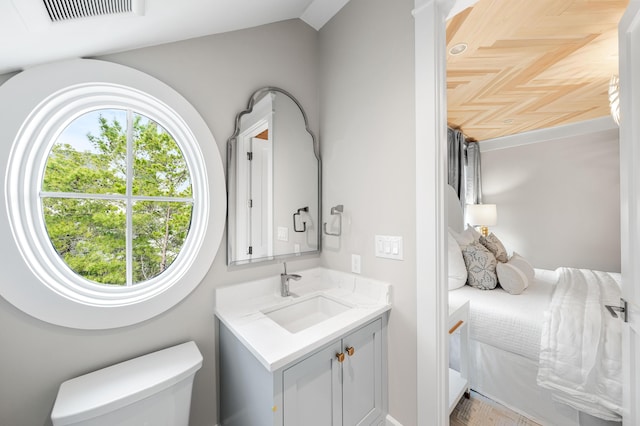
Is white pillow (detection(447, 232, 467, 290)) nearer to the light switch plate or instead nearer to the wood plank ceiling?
the light switch plate

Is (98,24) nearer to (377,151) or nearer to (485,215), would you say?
(377,151)

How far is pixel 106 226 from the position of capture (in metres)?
1.18

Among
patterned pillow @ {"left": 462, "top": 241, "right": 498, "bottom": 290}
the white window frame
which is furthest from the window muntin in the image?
patterned pillow @ {"left": 462, "top": 241, "right": 498, "bottom": 290}

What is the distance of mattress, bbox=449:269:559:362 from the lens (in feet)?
5.27

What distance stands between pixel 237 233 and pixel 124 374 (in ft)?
2.41

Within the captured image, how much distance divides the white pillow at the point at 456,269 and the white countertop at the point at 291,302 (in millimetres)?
1269

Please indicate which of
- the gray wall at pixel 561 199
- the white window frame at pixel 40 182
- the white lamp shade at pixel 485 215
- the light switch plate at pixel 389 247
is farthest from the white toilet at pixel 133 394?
the gray wall at pixel 561 199

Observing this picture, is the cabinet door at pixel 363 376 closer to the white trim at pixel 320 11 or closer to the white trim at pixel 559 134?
the white trim at pixel 320 11

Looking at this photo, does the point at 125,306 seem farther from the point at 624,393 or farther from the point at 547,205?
the point at 547,205

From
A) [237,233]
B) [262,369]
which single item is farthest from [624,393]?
[237,233]

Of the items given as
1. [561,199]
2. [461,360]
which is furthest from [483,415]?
[561,199]

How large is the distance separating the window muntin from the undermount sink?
68 centimetres

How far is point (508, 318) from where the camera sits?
1715 millimetres

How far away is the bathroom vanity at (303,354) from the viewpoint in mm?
916
